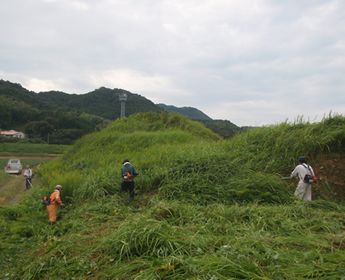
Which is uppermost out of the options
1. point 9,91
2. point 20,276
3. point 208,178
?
point 9,91

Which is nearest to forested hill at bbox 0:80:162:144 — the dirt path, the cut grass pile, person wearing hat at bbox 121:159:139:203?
the dirt path

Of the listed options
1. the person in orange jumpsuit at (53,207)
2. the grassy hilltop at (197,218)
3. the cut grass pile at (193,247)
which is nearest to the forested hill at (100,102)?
the grassy hilltop at (197,218)

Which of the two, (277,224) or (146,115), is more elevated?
(146,115)

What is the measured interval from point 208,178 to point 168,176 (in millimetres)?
1024

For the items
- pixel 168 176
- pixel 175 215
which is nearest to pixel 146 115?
pixel 168 176

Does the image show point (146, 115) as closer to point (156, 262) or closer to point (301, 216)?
point (301, 216)

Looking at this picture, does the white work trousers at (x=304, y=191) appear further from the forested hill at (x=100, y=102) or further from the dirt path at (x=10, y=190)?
the forested hill at (x=100, y=102)

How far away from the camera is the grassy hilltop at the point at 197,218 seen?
15.1 feet

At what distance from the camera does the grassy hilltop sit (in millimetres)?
4609

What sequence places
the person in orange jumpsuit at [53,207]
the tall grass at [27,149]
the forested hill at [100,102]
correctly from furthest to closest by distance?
the forested hill at [100,102] < the tall grass at [27,149] < the person in orange jumpsuit at [53,207]

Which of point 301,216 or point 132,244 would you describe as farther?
point 301,216

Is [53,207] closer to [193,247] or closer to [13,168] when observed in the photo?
[193,247]

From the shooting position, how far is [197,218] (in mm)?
6855

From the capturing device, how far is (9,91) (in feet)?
242
